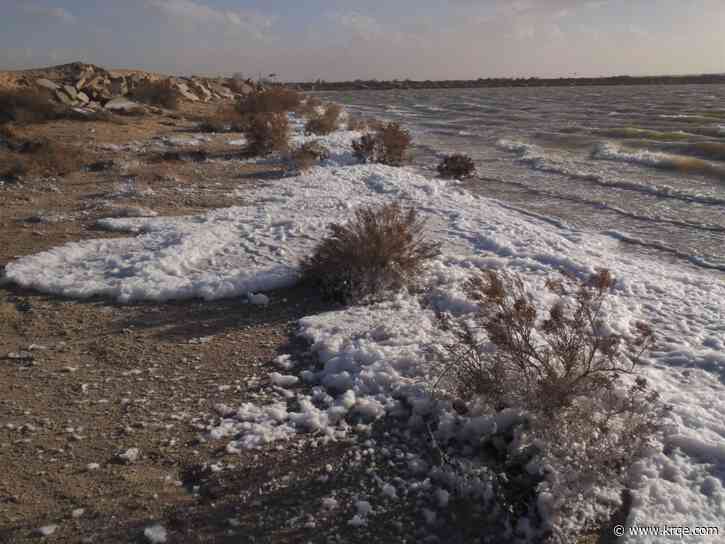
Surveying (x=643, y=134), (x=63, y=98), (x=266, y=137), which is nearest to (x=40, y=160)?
(x=266, y=137)

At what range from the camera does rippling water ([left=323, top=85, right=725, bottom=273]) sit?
31.0 feet

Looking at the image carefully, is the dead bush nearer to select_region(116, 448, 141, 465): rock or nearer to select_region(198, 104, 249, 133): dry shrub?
select_region(198, 104, 249, 133): dry shrub

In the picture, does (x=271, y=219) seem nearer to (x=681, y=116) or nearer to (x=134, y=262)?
(x=134, y=262)

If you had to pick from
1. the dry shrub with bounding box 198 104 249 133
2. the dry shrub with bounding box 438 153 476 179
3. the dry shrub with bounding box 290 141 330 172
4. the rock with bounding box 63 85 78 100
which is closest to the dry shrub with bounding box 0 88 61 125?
the rock with bounding box 63 85 78 100

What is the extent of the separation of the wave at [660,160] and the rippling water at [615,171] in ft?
0.09

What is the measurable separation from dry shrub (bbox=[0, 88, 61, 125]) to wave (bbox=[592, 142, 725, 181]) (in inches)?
636

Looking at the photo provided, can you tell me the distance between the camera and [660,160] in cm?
1606

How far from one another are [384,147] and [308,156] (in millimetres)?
2345

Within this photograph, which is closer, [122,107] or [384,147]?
[384,147]

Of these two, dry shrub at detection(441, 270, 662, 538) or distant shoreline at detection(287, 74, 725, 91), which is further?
distant shoreline at detection(287, 74, 725, 91)

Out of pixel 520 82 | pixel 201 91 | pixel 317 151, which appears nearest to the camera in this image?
pixel 317 151

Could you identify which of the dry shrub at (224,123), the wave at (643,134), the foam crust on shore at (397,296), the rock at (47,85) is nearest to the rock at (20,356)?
the foam crust on shore at (397,296)

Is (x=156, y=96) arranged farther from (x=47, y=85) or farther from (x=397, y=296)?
(x=397, y=296)

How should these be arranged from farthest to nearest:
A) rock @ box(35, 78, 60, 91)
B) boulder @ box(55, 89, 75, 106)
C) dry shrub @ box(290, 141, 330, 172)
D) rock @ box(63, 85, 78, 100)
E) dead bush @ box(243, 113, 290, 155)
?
1. rock @ box(63, 85, 78, 100)
2. rock @ box(35, 78, 60, 91)
3. boulder @ box(55, 89, 75, 106)
4. dead bush @ box(243, 113, 290, 155)
5. dry shrub @ box(290, 141, 330, 172)
